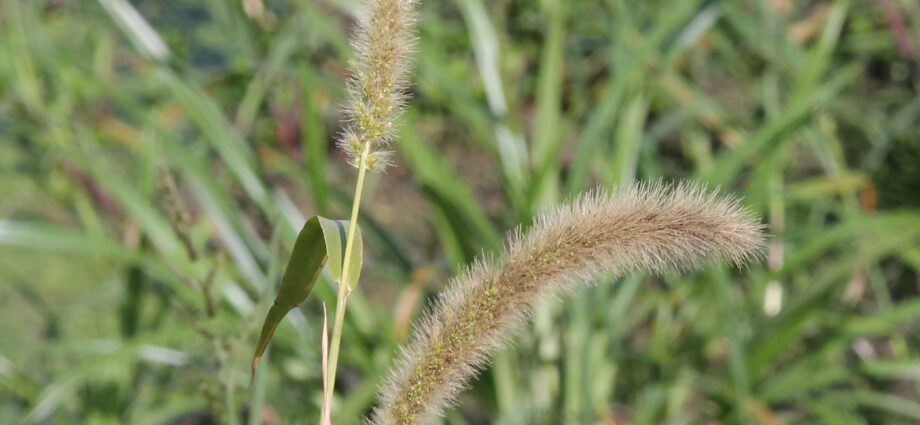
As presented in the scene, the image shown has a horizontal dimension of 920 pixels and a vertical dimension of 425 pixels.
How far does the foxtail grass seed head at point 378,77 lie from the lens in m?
0.74

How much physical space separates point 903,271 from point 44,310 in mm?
1819

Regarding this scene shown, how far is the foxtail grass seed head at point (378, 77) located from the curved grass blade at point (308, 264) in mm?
66

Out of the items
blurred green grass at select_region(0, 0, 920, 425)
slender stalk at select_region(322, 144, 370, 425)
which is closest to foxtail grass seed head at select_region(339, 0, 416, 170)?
slender stalk at select_region(322, 144, 370, 425)

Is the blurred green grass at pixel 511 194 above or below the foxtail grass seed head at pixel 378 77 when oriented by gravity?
above

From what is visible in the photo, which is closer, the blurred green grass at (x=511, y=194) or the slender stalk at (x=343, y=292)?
the slender stalk at (x=343, y=292)

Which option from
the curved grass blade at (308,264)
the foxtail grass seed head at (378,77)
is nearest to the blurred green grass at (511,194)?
the curved grass blade at (308,264)

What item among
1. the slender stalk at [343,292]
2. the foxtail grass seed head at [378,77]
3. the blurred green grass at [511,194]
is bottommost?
the slender stalk at [343,292]

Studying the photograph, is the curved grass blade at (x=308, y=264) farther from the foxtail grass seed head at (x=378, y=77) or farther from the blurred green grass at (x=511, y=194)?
the blurred green grass at (x=511, y=194)

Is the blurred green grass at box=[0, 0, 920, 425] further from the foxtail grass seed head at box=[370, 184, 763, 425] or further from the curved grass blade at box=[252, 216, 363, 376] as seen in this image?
the foxtail grass seed head at box=[370, 184, 763, 425]

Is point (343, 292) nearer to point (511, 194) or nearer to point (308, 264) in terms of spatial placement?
point (308, 264)

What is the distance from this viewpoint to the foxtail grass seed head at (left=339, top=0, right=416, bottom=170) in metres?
0.74

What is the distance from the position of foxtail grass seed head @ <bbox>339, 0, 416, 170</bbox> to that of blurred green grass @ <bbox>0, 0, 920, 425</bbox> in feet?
2.77

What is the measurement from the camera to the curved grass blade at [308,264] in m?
0.82

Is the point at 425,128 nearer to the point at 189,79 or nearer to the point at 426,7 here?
the point at 426,7
